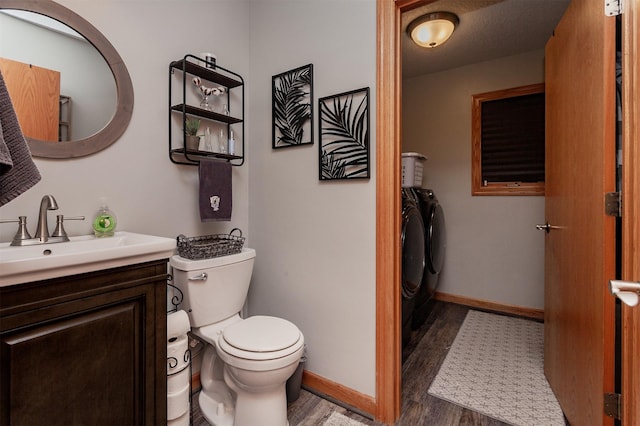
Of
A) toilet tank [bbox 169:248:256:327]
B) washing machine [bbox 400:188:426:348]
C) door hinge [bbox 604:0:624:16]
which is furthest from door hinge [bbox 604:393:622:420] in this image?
toilet tank [bbox 169:248:256:327]

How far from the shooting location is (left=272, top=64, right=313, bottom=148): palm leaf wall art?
178cm

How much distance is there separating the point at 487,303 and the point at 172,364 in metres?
2.91

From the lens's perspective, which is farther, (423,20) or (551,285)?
(423,20)

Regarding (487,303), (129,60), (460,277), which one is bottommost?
(487,303)

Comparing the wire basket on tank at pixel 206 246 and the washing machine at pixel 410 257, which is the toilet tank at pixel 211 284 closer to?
the wire basket on tank at pixel 206 246

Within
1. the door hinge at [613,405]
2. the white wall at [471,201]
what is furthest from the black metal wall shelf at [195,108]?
the white wall at [471,201]

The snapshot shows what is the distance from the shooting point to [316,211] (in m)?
1.78

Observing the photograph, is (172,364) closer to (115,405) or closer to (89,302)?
(115,405)

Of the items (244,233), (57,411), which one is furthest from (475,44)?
(57,411)

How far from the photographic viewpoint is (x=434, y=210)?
278cm

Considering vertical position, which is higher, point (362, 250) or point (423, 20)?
point (423, 20)

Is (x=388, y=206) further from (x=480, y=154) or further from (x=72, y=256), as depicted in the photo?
(x=480, y=154)

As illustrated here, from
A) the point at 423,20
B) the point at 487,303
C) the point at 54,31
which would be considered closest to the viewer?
the point at 54,31

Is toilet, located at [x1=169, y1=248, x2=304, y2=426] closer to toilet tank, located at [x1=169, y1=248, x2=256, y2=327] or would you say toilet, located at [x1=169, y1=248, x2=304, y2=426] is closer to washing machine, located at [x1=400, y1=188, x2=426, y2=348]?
toilet tank, located at [x1=169, y1=248, x2=256, y2=327]
